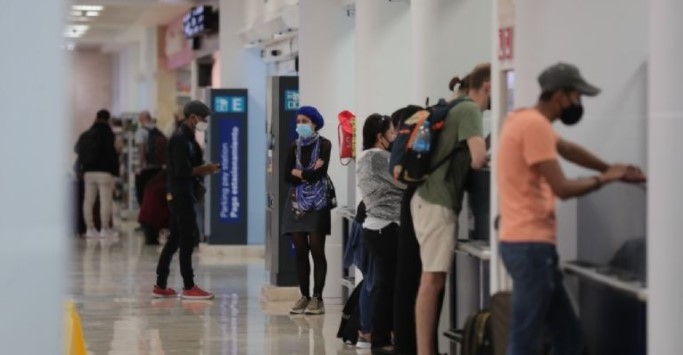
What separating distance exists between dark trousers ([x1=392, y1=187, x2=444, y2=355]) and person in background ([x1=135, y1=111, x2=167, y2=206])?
12372 mm

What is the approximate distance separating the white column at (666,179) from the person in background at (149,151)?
15323 millimetres

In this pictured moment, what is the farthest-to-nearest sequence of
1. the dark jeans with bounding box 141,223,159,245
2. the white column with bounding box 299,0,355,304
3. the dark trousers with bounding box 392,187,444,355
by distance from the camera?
1. the dark jeans with bounding box 141,223,159,245
2. the white column with bounding box 299,0,355,304
3. the dark trousers with bounding box 392,187,444,355

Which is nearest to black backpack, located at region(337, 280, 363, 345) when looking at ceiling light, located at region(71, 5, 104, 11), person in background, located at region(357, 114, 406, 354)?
person in background, located at region(357, 114, 406, 354)

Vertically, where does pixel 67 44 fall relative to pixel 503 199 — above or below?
above

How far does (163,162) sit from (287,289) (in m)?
8.49

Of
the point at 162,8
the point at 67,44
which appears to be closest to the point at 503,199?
the point at 67,44

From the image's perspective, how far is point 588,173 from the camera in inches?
237

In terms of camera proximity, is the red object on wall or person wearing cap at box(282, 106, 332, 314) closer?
person wearing cap at box(282, 106, 332, 314)

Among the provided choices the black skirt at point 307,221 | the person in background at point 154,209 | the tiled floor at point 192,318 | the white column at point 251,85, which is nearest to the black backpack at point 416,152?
the tiled floor at point 192,318

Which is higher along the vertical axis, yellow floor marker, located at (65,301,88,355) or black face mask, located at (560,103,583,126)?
black face mask, located at (560,103,583,126)

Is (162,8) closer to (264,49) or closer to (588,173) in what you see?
(264,49)

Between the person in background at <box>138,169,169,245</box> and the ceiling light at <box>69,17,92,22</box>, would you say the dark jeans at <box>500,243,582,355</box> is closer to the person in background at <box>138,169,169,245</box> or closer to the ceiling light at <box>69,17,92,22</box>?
the person in background at <box>138,169,169,245</box>

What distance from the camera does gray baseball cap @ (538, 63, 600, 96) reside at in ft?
17.1

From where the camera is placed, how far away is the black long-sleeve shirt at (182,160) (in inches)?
451
